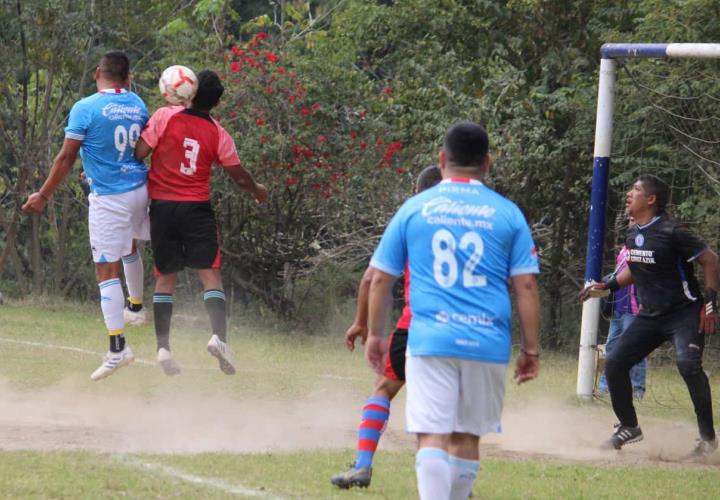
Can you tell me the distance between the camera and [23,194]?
64.1ft

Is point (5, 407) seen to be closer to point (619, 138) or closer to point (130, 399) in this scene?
point (130, 399)

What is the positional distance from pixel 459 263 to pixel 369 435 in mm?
2097

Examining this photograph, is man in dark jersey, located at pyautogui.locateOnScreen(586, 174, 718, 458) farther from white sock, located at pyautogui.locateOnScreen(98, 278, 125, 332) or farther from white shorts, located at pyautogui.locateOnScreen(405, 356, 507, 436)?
white shorts, located at pyautogui.locateOnScreen(405, 356, 507, 436)

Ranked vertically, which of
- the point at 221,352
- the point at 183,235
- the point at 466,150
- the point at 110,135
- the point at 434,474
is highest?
the point at 466,150

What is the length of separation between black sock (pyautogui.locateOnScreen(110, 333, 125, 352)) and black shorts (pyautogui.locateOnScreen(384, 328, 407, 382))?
131 inches

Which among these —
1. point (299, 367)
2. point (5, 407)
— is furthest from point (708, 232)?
point (5, 407)

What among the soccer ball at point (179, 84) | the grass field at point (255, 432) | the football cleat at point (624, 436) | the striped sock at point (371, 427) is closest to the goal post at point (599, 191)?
the grass field at point (255, 432)

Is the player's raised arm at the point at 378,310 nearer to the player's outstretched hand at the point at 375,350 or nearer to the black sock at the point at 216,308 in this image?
the player's outstretched hand at the point at 375,350

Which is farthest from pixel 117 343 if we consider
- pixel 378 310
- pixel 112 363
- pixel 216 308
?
pixel 378 310

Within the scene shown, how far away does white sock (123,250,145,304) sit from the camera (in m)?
10.6

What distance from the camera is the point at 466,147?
5.96 metres

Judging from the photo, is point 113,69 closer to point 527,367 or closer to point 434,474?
point 527,367

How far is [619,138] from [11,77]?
9.26 metres

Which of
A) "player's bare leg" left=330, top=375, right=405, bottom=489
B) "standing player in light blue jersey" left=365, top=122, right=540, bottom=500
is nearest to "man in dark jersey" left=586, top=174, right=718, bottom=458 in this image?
"player's bare leg" left=330, top=375, right=405, bottom=489
